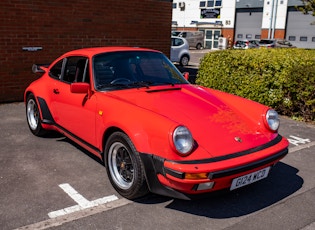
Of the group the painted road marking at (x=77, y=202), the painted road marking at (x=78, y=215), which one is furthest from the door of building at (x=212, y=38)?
the painted road marking at (x=78, y=215)

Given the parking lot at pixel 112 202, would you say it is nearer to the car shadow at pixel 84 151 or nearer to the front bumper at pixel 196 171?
the car shadow at pixel 84 151

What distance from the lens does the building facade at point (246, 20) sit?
32.0m

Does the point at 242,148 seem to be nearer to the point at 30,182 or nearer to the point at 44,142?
the point at 30,182

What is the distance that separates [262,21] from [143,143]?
35.0 meters

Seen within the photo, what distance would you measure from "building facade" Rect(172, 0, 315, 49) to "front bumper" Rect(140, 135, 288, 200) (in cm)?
3180

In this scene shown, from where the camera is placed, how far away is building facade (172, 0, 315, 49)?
32.0 meters

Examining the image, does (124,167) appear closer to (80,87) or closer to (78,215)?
(78,215)

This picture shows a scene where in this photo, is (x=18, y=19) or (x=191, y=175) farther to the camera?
(x=18, y=19)

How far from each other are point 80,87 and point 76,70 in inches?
25.0

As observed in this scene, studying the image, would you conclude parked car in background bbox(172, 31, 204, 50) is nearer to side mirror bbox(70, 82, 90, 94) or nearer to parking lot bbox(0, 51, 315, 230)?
parking lot bbox(0, 51, 315, 230)

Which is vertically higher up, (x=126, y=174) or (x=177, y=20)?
(x=177, y=20)

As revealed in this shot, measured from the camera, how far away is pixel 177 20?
43.1 m

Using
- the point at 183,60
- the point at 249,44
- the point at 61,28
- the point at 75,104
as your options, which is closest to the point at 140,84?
the point at 75,104

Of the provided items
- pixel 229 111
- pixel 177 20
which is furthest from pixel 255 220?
pixel 177 20
